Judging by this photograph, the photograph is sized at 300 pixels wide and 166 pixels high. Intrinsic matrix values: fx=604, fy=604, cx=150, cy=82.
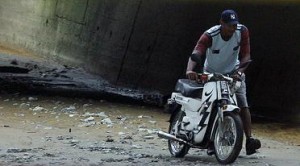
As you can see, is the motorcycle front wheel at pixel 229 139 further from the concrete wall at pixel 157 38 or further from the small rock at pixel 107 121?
the concrete wall at pixel 157 38

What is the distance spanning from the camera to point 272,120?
43.0ft

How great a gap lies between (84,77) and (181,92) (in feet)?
41.0

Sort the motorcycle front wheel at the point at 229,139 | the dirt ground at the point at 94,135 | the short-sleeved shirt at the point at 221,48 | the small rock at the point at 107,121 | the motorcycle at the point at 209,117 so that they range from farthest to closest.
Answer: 1. the small rock at the point at 107,121
2. the dirt ground at the point at 94,135
3. the short-sleeved shirt at the point at 221,48
4. the motorcycle at the point at 209,117
5. the motorcycle front wheel at the point at 229,139

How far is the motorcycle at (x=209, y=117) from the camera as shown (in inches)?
271

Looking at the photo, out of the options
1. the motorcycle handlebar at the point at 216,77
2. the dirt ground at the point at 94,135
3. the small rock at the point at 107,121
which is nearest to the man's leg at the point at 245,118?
the dirt ground at the point at 94,135

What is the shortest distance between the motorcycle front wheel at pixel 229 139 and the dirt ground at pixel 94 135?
25 cm

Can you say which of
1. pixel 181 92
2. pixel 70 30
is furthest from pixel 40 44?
pixel 181 92

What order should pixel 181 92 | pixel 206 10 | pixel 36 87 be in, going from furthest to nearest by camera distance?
pixel 36 87 < pixel 206 10 < pixel 181 92

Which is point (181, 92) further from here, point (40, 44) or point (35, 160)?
point (40, 44)

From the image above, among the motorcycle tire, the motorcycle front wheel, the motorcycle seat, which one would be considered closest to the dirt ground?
the motorcycle tire

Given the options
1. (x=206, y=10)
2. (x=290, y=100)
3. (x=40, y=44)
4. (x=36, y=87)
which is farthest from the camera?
(x=40, y=44)

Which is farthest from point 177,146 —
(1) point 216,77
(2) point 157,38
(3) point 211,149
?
(2) point 157,38

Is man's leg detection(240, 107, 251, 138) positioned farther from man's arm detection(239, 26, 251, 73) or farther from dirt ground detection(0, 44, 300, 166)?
man's arm detection(239, 26, 251, 73)

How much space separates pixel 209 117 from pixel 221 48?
0.87 metres
